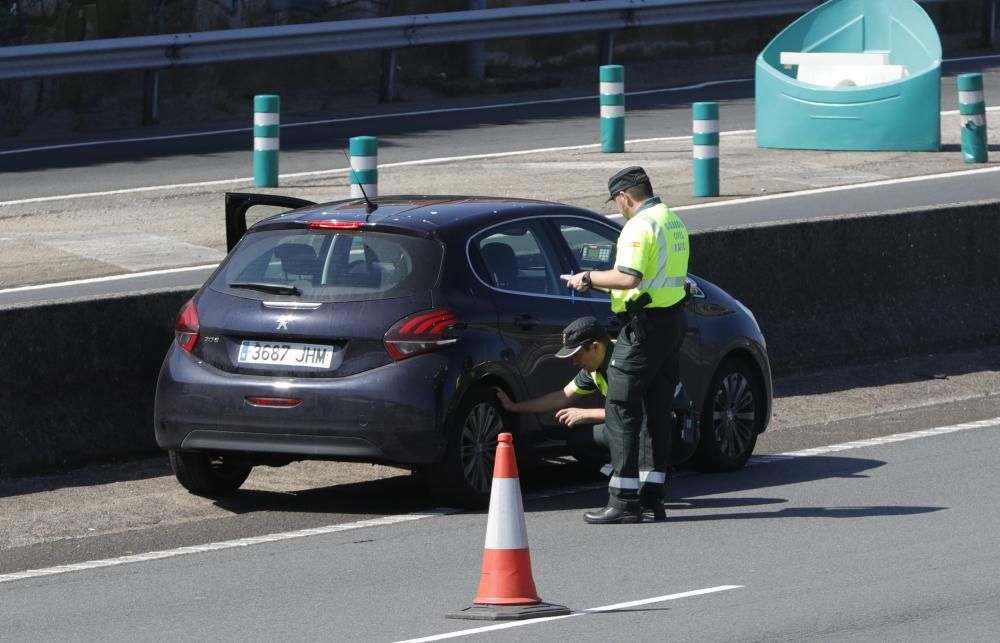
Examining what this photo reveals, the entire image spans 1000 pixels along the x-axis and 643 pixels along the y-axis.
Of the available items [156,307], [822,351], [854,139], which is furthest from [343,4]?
[156,307]

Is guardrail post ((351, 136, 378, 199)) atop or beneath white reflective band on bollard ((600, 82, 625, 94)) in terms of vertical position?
beneath

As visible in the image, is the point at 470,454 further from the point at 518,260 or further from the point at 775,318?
the point at 775,318

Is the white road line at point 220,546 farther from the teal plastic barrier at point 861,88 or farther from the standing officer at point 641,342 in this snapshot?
the teal plastic barrier at point 861,88

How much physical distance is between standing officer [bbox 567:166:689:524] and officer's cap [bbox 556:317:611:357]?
0.12 meters

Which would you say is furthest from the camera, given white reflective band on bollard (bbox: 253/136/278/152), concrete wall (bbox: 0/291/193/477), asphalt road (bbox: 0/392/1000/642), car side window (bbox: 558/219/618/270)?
white reflective band on bollard (bbox: 253/136/278/152)

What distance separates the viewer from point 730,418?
11883 mm

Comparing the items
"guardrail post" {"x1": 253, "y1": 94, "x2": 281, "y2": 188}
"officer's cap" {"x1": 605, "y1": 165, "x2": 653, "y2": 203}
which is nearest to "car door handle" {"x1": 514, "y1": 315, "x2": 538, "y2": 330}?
"officer's cap" {"x1": 605, "y1": 165, "x2": 653, "y2": 203}

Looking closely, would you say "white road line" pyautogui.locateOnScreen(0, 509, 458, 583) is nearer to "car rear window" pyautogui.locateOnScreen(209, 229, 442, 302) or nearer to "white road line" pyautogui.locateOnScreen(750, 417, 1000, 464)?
"car rear window" pyautogui.locateOnScreen(209, 229, 442, 302)

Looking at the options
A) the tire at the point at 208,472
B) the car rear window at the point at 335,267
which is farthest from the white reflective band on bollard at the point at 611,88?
the car rear window at the point at 335,267

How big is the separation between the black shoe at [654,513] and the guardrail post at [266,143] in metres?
10.6

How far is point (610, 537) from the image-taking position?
9.94 m

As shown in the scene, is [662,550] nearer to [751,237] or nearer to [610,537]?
[610,537]

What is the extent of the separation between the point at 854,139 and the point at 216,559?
1585cm

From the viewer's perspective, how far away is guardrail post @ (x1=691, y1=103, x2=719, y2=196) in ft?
67.6
